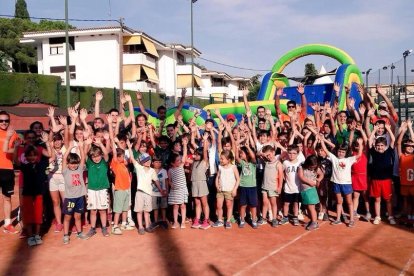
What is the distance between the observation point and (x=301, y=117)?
10.3m

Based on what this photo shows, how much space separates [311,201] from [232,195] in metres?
1.34

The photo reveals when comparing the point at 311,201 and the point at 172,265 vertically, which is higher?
the point at 311,201

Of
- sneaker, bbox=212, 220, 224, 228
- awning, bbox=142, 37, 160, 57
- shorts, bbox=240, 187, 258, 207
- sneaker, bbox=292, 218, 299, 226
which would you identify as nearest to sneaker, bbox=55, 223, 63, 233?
sneaker, bbox=212, 220, 224, 228

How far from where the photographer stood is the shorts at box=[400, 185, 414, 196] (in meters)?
7.08

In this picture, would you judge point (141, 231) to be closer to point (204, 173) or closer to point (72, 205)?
point (72, 205)

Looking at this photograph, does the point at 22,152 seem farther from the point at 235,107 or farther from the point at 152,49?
the point at 152,49

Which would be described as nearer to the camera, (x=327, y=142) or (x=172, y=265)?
(x=172, y=265)

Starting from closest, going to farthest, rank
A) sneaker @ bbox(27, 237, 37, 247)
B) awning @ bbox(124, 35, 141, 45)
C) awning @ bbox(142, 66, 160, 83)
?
sneaker @ bbox(27, 237, 37, 247) < awning @ bbox(124, 35, 141, 45) < awning @ bbox(142, 66, 160, 83)

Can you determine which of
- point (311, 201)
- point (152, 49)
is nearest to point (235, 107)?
point (311, 201)

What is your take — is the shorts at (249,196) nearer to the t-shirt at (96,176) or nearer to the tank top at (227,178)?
the tank top at (227,178)

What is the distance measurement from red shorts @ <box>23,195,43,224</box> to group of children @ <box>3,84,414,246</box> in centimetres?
2

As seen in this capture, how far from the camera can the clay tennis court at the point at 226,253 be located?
16.8 ft

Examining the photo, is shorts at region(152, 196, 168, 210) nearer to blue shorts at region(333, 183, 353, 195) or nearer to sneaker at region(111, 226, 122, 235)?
sneaker at region(111, 226, 122, 235)

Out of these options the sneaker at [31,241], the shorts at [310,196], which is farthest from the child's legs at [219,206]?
the sneaker at [31,241]
